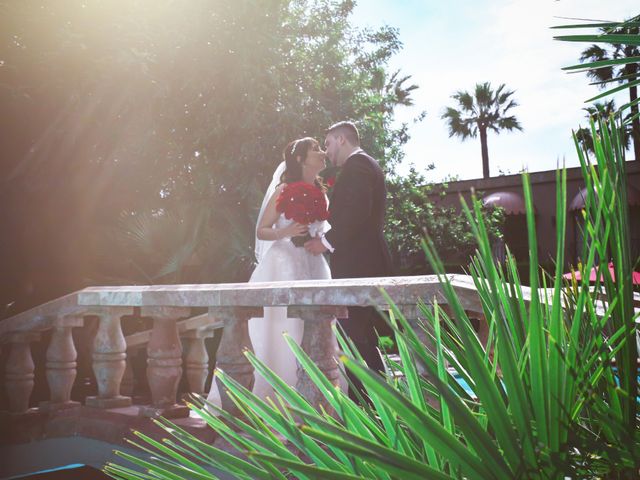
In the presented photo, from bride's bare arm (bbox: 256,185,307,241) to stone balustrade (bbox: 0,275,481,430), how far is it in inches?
36.3

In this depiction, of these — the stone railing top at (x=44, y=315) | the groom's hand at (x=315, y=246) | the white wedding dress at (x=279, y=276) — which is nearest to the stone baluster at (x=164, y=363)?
the stone railing top at (x=44, y=315)

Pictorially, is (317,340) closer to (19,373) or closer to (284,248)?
(284,248)

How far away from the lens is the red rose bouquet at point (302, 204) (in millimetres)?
4828

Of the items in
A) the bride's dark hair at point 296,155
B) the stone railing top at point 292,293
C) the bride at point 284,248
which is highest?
the bride's dark hair at point 296,155

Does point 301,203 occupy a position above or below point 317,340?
above

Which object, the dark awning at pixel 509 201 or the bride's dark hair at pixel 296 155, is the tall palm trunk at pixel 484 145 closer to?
the dark awning at pixel 509 201

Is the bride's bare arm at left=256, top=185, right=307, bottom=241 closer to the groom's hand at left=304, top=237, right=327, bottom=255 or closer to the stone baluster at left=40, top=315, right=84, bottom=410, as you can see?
the groom's hand at left=304, top=237, right=327, bottom=255

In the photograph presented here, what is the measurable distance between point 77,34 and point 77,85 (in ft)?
2.74

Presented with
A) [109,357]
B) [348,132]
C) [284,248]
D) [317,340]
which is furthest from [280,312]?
[317,340]

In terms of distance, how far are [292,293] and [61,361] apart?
2216mm

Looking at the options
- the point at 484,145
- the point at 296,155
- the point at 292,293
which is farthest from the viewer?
the point at 484,145

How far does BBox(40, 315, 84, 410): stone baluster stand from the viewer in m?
4.50

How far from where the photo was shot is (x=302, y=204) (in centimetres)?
483

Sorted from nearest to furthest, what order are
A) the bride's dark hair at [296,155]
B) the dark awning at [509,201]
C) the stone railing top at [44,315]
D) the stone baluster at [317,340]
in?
the stone baluster at [317,340], the stone railing top at [44,315], the bride's dark hair at [296,155], the dark awning at [509,201]
